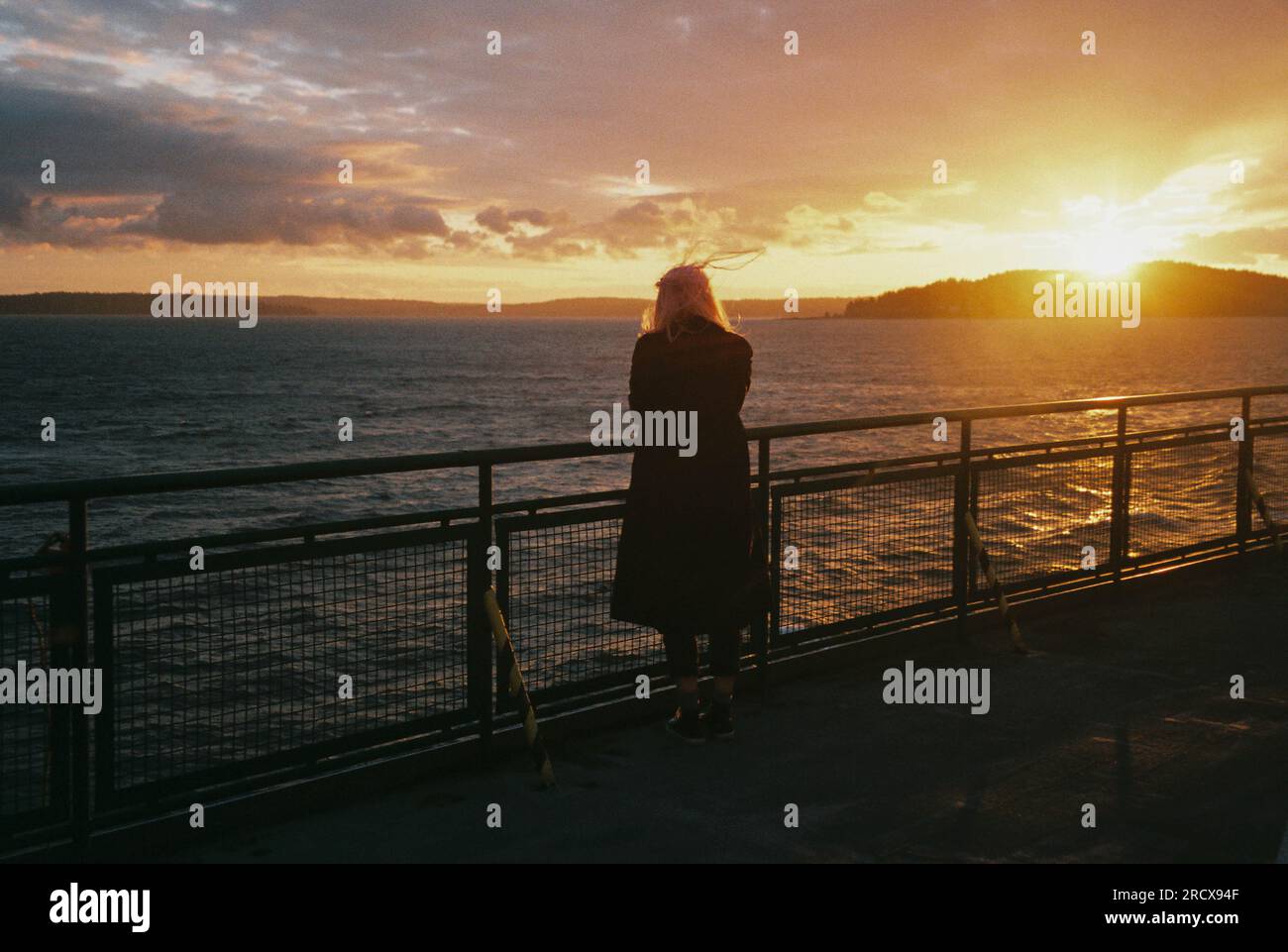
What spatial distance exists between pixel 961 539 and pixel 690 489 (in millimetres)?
2650

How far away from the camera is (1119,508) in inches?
330

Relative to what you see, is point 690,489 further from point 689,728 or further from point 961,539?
point 961,539

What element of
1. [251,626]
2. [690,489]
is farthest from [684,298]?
[251,626]

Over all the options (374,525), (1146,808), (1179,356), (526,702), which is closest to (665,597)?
(526,702)

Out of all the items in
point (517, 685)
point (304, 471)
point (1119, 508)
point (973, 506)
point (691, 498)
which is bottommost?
point (517, 685)

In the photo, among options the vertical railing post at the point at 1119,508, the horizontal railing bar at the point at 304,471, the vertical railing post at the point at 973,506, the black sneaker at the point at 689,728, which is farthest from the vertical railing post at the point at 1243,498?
the black sneaker at the point at 689,728

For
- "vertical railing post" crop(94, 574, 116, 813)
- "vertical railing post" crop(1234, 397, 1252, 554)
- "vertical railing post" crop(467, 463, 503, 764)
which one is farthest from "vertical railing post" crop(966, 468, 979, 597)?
"vertical railing post" crop(94, 574, 116, 813)

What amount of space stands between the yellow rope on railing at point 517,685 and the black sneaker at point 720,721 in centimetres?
73

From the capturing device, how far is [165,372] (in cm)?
10725

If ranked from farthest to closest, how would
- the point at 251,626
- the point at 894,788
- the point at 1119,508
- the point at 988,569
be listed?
the point at 1119,508 → the point at 988,569 → the point at 251,626 → the point at 894,788

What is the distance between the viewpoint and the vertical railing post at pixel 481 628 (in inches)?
204

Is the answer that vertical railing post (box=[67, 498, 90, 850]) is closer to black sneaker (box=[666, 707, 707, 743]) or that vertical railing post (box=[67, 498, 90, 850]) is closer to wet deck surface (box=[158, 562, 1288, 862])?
wet deck surface (box=[158, 562, 1288, 862])
